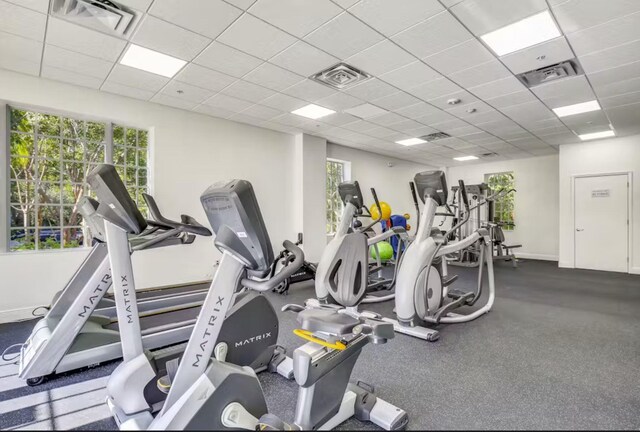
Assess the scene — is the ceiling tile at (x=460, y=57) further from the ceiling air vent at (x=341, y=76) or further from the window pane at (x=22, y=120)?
the window pane at (x=22, y=120)

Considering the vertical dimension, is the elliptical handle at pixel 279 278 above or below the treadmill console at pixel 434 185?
below

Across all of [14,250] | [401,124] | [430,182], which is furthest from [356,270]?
[14,250]

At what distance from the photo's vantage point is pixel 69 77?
153 inches

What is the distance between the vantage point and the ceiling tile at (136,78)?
371cm

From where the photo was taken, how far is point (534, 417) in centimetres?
186

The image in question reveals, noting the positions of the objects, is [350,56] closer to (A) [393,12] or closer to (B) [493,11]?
(A) [393,12]

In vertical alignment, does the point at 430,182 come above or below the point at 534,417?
above

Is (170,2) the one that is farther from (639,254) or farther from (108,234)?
(639,254)

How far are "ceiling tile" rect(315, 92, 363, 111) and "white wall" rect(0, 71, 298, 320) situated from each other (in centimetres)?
175

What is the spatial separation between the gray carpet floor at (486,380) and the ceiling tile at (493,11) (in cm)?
288

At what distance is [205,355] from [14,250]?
4066 mm

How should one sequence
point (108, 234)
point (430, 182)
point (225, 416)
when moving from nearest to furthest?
point (225, 416)
point (108, 234)
point (430, 182)

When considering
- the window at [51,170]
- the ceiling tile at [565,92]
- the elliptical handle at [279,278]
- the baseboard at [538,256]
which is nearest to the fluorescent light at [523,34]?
the ceiling tile at [565,92]

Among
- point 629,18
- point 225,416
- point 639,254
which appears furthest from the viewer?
point 639,254
